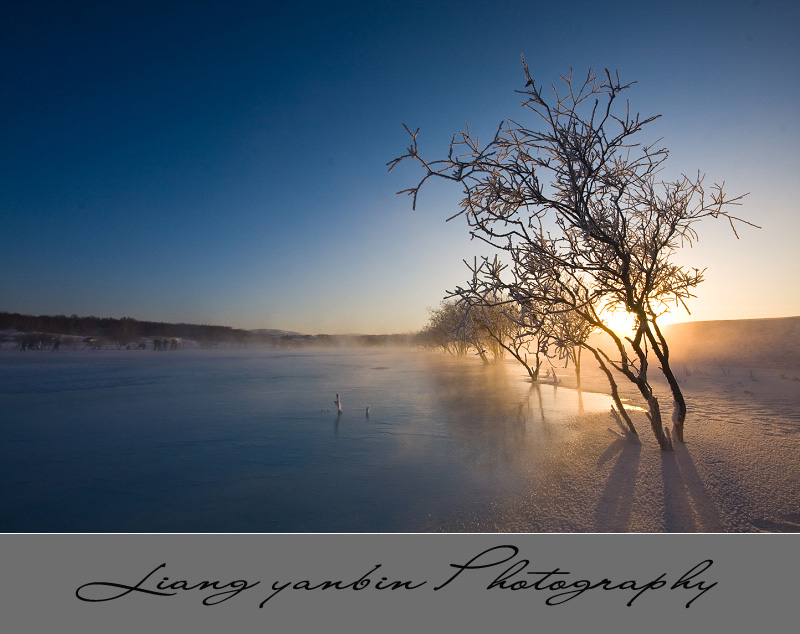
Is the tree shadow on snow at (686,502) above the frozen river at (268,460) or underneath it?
above

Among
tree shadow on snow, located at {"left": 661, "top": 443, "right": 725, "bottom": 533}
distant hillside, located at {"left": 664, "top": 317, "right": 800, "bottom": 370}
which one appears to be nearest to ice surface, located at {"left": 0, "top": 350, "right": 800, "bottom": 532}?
tree shadow on snow, located at {"left": 661, "top": 443, "right": 725, "bottom": 533}

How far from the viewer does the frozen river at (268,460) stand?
15.1 feet

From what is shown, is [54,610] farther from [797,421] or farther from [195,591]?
[797,421]

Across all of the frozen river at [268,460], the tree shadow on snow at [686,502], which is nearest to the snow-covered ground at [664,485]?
the tree shadow on snow at [686,502]

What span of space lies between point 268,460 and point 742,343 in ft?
156

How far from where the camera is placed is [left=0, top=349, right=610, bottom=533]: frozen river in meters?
4.61

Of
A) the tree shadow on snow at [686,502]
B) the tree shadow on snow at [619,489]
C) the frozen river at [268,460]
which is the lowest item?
the frozen river at [268,460]

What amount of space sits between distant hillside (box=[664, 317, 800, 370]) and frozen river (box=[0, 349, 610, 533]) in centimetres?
2814

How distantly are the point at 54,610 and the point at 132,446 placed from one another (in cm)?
614

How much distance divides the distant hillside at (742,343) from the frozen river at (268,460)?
28.1 metres

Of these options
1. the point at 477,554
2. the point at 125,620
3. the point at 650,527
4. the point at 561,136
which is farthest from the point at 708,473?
the point at 125,620

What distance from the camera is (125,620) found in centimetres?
277

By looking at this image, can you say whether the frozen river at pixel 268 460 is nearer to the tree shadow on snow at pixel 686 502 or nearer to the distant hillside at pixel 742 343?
the tree shadow on snow at pixel 686 502

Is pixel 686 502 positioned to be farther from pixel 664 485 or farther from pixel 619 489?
pixel 619 489
